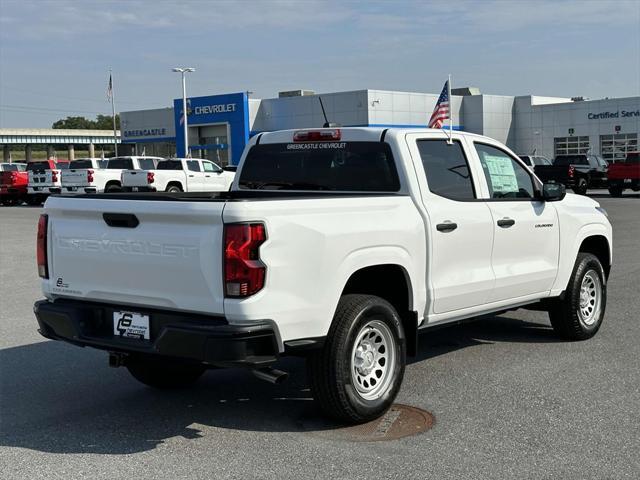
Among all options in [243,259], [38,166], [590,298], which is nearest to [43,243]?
[243,259]

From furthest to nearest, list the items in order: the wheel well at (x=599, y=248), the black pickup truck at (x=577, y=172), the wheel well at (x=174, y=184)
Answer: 1. the black pickup truck at (x=577, y=172)
2. the wheel well at (x=174, y=184)
3. the wheel well at (x=599, y=248)

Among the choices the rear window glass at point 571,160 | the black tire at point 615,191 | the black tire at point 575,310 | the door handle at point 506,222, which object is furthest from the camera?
the rear window glass at point 571,160

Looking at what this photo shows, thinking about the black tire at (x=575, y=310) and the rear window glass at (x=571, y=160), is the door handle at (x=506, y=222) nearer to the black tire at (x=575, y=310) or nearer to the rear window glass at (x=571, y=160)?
the black tire at (x=575, y=310)

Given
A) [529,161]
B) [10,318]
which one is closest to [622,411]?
[10,318]

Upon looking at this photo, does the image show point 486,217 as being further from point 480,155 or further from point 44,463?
point 44,463

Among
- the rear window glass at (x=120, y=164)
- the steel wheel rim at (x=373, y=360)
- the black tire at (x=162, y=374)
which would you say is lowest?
the black tire at (x=162, y=374)

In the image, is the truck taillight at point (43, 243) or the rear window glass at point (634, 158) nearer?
the truck taillight at point (43, 243)

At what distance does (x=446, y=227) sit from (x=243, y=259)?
6.40ft

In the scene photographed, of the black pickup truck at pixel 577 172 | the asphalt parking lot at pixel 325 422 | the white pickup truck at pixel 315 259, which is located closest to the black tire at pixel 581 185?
the black pickup truck at pixel 577 172

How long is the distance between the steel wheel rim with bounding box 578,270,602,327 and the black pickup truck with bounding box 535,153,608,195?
27054 millimetres

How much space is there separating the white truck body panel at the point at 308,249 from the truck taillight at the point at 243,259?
4 cm

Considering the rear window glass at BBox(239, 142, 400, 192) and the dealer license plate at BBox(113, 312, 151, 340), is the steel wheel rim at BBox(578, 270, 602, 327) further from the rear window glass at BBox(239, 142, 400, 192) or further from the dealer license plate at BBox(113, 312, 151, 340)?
the dealer license plate at BBox(113, 312, 151, 340)

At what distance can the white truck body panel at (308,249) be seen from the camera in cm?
458

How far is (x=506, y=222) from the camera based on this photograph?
655cm
